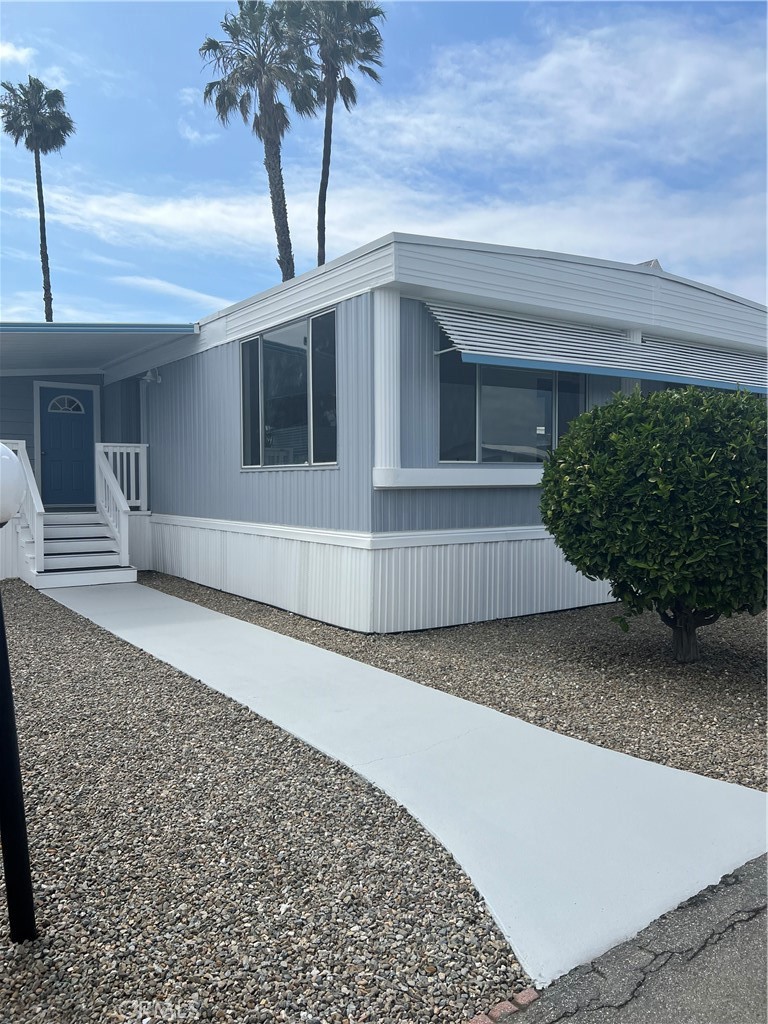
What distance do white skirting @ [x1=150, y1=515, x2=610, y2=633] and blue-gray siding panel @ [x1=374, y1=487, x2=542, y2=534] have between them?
0.09 m

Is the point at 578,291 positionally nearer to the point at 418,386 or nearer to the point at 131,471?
the point at 418,386

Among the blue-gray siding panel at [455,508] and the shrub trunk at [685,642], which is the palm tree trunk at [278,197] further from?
the shrub trunk at [685,642]

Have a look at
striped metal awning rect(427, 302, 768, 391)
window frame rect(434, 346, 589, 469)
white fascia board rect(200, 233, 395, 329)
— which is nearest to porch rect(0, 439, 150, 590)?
white fascia board rect(200, 233, 395, 329)

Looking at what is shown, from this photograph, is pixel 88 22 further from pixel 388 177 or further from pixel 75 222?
pixel 75 222

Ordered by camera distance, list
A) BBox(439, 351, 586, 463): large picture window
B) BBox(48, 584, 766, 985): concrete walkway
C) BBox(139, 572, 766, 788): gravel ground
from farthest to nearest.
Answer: BBox(439, 351, 586, 463): large picture window, BBox(139, 572, 766, 788): gravel ground, BBox(48, 584, 766, 985): concrete walkway

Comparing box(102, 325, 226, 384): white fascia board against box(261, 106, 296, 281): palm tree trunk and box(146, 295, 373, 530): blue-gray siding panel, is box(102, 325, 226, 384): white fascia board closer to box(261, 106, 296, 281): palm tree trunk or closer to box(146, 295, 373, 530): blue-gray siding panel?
Result: box(146, 295, 373, 530): blue-gray siding panel

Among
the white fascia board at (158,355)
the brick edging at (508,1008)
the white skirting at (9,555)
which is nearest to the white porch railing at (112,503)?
the white skirting at (9,555)

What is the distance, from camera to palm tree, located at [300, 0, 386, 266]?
19.0 metres

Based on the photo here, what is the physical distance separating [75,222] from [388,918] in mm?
25377

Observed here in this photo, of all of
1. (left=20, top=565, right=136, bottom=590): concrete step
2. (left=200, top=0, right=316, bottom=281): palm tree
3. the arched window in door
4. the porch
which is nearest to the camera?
(left=20, top=565, right=136, bottom=590): concrete step

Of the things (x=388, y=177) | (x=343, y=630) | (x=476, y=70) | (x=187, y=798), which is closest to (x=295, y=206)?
(x=388, y=177)

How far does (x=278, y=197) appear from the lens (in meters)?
19.0

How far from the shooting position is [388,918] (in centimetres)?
251

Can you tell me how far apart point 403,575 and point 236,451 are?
3029 millimetres
